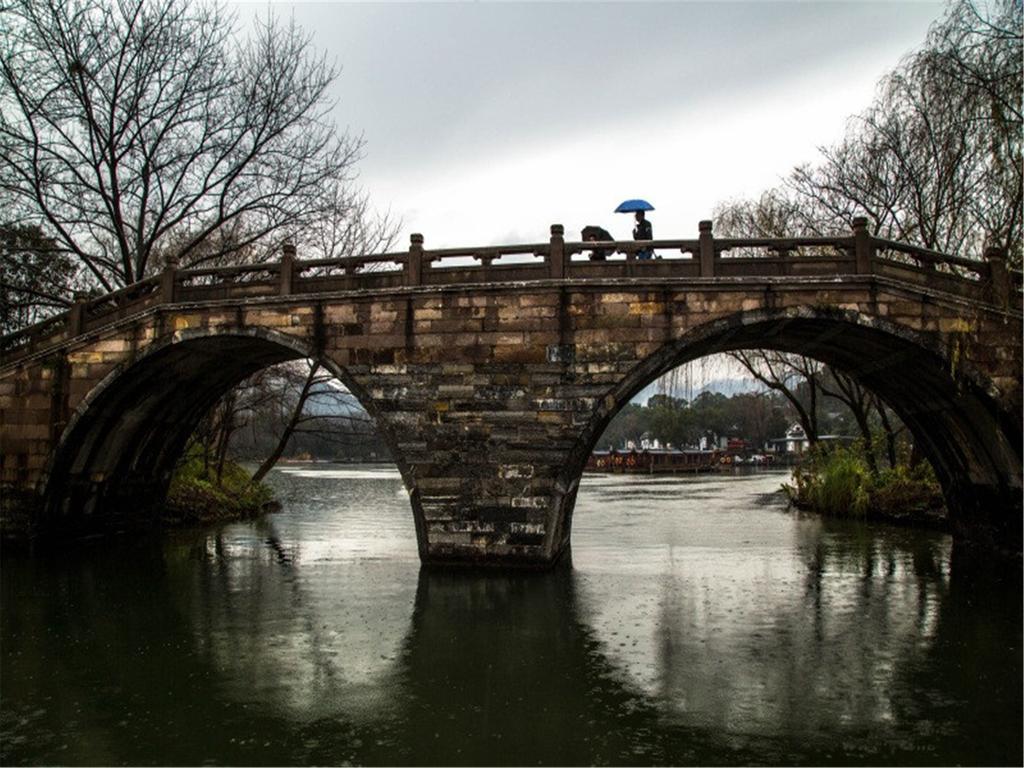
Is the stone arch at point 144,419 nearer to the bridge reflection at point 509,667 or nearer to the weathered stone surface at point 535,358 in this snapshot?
the weathered stone surface at point 535,358

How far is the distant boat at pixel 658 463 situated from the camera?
189 ft

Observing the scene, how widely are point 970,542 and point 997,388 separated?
5.10 meters

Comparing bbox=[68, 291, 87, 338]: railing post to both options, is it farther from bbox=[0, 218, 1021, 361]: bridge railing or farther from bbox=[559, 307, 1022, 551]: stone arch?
bbox=[559, 307, 1022, 551]: stone arch

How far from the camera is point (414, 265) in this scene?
46.7ft

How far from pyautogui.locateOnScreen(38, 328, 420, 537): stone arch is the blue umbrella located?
589cm

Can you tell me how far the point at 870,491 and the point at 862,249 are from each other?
10.9 m

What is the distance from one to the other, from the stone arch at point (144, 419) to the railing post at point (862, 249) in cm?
816

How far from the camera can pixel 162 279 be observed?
50.1 feet

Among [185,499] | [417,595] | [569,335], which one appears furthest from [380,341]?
[185,499]

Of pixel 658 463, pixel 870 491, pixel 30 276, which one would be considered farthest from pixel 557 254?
pixel 658 463

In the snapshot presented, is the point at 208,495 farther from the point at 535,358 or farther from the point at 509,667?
the point at 509,667

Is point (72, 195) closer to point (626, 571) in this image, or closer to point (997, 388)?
point (626, 571)

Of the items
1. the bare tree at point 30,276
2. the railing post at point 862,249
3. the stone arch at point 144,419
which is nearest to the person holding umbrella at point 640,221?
the railing post at point 862,249

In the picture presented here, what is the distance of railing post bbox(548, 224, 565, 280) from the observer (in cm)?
1377
